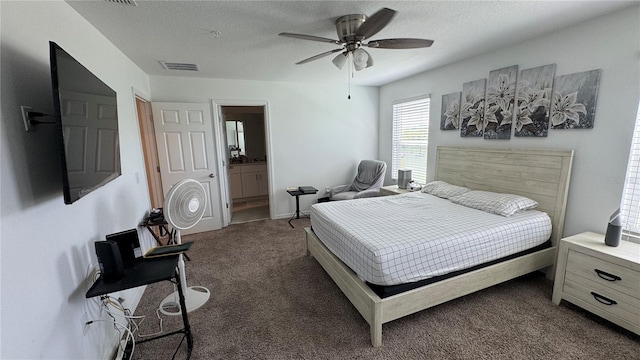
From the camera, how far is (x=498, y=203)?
2484 mm

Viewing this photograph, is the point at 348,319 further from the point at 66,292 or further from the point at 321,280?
the point at 66,292

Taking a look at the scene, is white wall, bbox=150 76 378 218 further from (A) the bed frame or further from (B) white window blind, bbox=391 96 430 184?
(A) the bed frame

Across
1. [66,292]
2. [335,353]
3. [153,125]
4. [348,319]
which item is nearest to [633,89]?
[348,319]

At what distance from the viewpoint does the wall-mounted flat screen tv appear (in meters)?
1.11

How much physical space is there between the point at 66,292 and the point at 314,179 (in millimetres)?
3701

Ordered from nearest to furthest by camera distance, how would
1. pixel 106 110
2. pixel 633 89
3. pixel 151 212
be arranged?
1. pixel 106 110
2. pixel 633 89
3. pixel 151 212

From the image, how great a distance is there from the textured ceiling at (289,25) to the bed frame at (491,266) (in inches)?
46.5

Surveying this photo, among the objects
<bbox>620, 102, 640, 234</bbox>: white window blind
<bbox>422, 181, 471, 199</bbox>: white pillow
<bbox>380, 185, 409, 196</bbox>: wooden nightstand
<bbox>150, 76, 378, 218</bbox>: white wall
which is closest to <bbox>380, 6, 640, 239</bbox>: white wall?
<bbox>620, 102, 640, 234</bbox>: white window blind

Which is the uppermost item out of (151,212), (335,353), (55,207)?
(55,207)

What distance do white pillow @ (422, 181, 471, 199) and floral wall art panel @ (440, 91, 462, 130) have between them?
80 cm

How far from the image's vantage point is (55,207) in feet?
4.33

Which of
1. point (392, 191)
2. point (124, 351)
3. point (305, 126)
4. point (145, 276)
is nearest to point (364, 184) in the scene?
point (392, 191)

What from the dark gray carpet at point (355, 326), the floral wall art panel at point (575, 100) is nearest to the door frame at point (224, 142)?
the dark gray carpet at point (355, 326)

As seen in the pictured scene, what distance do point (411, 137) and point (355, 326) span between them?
128 inches
